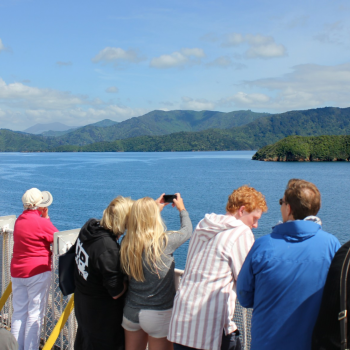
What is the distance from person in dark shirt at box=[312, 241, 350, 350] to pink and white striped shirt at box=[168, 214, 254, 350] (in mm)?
583

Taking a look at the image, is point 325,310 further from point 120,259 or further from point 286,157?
point 286,157

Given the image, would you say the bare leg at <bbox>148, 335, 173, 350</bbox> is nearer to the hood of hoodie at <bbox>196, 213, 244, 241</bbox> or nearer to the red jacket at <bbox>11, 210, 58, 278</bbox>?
the hood of hoodie at <bbox>196, 213, 244, 241</bbox>

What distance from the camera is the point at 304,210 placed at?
2.13 metres

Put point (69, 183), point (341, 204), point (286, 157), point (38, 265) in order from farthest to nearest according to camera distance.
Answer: point (286, 157), point (69, 183), point (341, 204), point (38, 265)

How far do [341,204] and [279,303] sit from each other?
41.3 m

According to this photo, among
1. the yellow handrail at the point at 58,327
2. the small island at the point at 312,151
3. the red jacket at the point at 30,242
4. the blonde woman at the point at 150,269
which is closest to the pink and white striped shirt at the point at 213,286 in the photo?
the blonde woman at the point at 150,269

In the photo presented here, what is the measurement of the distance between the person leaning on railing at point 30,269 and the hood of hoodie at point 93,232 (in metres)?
1.04

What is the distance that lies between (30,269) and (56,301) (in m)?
0.49

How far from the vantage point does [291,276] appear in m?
2.00

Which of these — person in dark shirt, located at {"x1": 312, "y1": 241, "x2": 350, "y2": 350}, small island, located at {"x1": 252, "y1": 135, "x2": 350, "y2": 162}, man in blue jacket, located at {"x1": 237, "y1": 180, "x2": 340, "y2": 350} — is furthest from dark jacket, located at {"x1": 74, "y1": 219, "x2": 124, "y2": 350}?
small island, located at {"x1": 252, "y1": 135, "x2": 350, "y2": 162}

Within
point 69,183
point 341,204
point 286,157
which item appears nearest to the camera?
point 341,204

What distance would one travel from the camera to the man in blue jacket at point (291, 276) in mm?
1992

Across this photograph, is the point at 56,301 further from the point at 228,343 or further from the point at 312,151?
the point at 312,151

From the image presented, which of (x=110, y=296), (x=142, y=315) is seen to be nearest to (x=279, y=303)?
(x=142, y=315)
